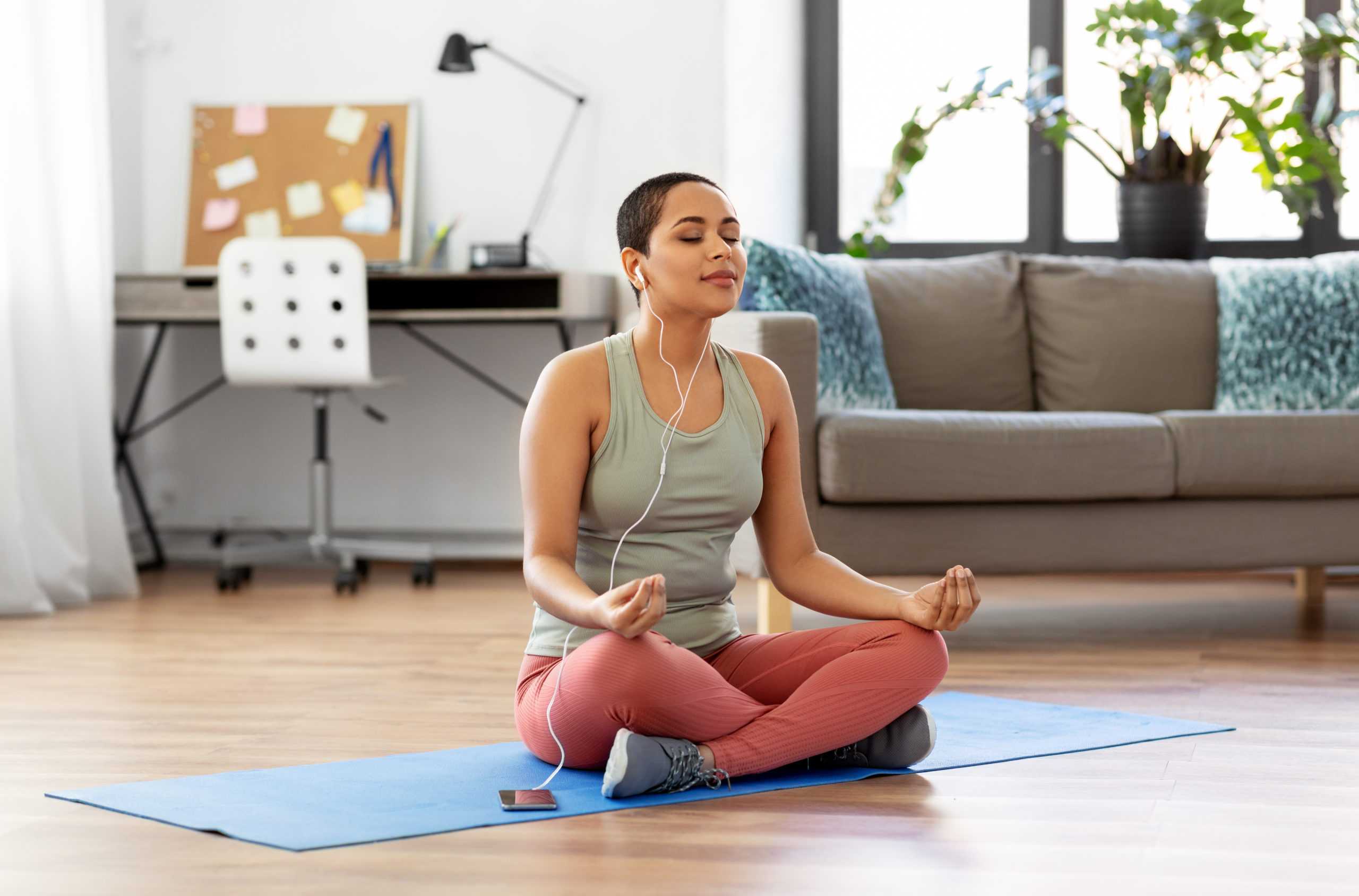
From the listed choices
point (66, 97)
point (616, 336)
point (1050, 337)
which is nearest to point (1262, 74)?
point (1050, 337)

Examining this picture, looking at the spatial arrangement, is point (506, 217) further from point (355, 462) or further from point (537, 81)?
point (355, 462)

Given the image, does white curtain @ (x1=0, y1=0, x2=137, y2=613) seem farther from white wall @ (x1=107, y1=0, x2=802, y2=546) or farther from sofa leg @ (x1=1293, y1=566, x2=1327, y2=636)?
sofa leg @ (x1=1293, y1=566, x2=1327, y2=636)

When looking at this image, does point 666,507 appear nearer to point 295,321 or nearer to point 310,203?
point 295,321

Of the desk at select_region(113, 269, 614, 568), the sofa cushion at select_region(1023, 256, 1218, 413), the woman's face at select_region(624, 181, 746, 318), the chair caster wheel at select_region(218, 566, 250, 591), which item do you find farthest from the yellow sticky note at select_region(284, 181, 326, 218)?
the woman's face at select_region(624, 181, 746, 318)

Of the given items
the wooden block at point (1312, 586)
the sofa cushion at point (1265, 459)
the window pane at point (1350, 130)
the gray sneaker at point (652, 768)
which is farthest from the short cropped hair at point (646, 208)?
the window pane at point (1350, 130)

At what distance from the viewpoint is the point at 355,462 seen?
432 cm

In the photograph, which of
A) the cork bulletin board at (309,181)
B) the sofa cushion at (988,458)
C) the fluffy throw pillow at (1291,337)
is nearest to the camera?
the sofa cushion at (988,458)

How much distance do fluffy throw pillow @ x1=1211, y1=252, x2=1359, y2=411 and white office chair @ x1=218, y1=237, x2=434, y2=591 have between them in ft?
6.78

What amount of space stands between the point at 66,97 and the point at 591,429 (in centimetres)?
239

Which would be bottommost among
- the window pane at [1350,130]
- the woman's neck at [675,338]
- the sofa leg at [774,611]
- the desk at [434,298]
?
the sofa leg at [774,611]

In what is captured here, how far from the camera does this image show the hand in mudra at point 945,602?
5.20ft

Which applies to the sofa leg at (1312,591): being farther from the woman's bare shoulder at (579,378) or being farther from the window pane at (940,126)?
the woman's bare shoulder at (579,378)

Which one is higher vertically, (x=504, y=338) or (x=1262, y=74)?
(x=1262, y=74)

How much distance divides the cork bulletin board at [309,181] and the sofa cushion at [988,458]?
6.55ft
